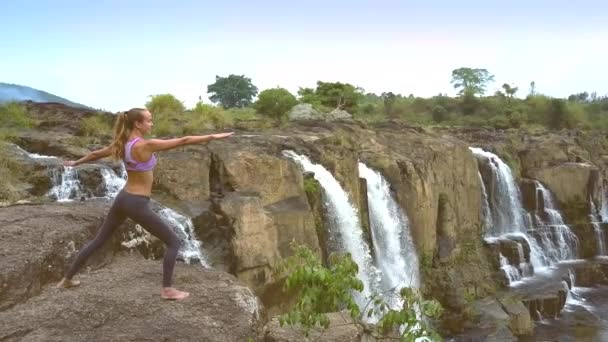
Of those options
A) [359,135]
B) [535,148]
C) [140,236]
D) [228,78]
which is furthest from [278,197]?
[228,78]

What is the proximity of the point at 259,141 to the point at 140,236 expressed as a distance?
593 centimetres

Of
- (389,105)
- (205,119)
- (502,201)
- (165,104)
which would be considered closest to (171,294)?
(205,119)

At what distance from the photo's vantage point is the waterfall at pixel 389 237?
14.5 meters

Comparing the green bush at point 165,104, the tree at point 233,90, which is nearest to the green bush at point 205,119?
the green bush at point 165,104

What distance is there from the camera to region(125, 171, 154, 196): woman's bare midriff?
14.8 ft

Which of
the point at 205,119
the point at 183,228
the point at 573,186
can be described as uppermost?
the point at 205,119

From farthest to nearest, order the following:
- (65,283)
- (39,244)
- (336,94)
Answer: (336,94), (39,244), (65,283)

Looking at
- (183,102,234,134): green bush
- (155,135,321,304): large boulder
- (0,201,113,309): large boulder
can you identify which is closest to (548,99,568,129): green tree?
(183,102,234,134): green bush

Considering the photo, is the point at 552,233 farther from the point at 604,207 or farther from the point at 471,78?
the point at 471,78

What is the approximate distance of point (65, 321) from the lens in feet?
14.4

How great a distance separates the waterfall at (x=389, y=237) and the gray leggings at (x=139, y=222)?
994cm

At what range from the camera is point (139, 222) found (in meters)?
4.61

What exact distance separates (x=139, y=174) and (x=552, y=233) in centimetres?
2018

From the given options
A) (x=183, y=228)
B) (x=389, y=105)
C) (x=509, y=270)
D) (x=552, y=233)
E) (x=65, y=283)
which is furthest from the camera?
(x=389, y=105)
